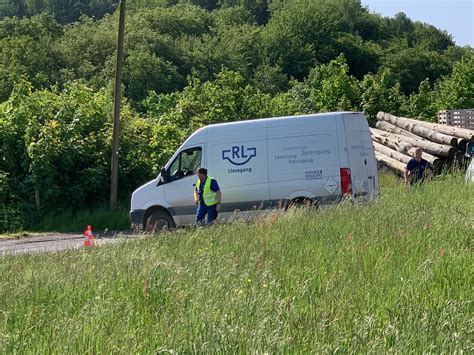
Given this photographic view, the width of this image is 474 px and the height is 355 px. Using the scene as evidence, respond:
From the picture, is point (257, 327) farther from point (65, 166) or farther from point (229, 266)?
point (65, 166)

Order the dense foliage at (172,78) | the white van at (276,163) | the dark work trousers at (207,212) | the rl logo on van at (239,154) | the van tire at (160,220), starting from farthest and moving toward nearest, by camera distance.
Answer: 1. the dense foliage at (172,78)
2. the van tire at (160,220)
3. the rl logo on van at (239,154)
4. the white van at (276,163)
5. the dark work trousers at (207,212)

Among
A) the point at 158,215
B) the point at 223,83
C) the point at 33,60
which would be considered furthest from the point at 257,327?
the point at 33,60

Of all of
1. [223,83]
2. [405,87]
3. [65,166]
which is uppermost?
[405,87]

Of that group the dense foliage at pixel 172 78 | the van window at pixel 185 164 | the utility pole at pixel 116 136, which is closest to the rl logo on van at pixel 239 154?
the van window at pixel 185 164

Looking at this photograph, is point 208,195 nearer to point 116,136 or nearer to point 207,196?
point 207,196

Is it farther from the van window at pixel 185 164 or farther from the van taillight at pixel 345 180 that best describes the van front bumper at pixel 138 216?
the van taillight at pixel 345 180

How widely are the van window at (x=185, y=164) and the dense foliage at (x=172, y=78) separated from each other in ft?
22.7

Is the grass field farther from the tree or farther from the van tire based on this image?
the tree

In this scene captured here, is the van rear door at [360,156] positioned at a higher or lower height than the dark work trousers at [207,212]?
higher

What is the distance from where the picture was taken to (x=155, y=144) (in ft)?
92.8

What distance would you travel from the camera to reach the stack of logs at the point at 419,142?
87.4 ft

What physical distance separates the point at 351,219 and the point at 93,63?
8056 cm

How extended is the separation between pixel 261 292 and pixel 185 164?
13.0 metres

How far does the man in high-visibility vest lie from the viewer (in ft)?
57.0
